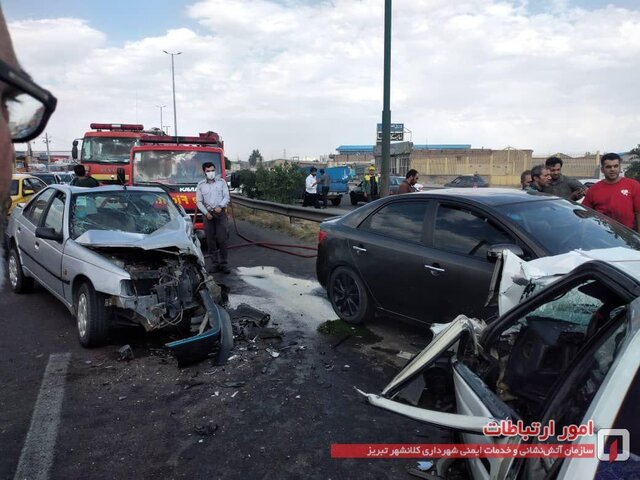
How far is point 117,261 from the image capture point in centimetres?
496

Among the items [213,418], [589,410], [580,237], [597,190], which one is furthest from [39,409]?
[597,190]

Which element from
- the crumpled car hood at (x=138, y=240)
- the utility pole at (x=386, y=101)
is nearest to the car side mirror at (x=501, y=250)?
the crumpled car hood at (x=138, y=240)

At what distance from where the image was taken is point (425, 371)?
8.39ft

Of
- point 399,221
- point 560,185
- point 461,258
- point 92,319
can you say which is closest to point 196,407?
point 92,319

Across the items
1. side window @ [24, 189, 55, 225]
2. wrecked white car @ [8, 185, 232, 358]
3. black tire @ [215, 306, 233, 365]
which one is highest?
side window @ [24, 189, 55, 225]

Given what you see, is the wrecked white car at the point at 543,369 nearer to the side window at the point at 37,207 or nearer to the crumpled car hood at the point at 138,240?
the crumpled car hood at the point at 138,240

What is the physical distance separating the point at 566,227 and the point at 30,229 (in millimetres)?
6294

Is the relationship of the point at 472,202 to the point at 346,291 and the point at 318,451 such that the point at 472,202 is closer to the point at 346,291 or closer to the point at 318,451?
the point at 346,291

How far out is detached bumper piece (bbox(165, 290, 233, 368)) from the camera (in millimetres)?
4184

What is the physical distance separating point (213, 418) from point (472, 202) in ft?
9.37

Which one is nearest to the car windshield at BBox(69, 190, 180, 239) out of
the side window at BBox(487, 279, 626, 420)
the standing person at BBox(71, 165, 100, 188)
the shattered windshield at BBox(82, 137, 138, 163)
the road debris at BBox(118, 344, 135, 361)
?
the road debris at BBox(118, 344, 135, 361)

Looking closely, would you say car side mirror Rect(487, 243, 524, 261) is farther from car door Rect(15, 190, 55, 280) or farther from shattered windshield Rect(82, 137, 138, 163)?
shattered windshield Rect(82, 137, 138, 163)

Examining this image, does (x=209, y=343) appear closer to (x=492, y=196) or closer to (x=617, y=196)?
(x=492, y=196)

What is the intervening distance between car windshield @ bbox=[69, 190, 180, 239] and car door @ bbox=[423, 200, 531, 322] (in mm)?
3382
